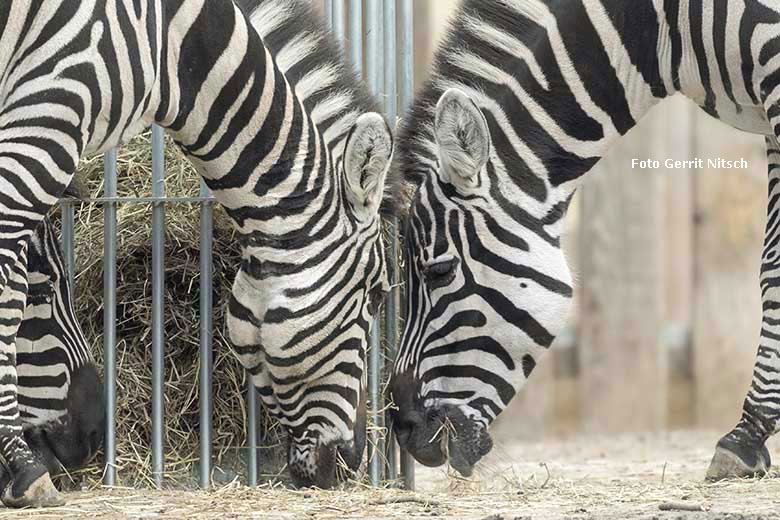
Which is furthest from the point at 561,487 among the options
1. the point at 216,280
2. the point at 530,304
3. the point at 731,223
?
the point at 731,223

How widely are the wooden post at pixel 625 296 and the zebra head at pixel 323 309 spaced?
27.4 feet

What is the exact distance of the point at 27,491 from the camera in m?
5.59

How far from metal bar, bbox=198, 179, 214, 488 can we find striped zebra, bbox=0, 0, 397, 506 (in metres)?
0.41

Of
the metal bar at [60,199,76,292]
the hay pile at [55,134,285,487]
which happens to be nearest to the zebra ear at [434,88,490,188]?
the hay pile at [55,134,285,487]

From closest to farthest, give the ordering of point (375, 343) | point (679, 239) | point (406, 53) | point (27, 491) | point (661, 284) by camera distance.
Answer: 1. point (27, 491)
2. point (375, 343)
3. point (406, 53)
4. point (661, 284)
5. point (679, 239)

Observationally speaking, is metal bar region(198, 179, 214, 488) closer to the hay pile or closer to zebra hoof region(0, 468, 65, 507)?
the hay pile

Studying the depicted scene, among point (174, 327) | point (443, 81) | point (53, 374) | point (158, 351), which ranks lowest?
point (53, 374)

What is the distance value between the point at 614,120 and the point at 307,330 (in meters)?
1.96

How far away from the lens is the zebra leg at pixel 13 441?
560 centimetres

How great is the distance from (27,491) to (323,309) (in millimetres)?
1584

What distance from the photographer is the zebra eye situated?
6.59 metres

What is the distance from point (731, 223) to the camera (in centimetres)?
1521

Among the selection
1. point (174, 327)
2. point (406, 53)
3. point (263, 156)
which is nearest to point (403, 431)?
point (174, 327)

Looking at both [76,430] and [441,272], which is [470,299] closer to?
[441,272]
